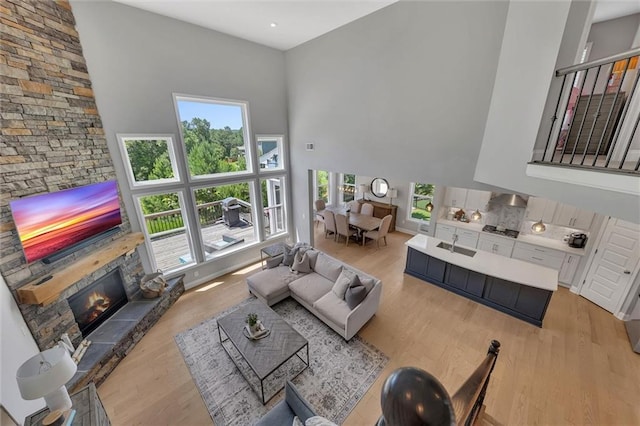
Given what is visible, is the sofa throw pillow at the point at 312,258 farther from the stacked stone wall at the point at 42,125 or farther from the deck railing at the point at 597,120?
the deck railing at the point at 597,120

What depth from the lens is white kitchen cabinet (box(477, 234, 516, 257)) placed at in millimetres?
5445

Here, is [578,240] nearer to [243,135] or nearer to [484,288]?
[484,288]

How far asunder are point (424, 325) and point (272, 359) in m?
2.65

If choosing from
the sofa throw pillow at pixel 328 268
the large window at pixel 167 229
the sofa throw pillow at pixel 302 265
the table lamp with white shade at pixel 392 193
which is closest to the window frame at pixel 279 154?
the large window at pixel 167 229

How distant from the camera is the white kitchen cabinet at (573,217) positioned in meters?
4.59

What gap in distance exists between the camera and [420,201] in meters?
7.71

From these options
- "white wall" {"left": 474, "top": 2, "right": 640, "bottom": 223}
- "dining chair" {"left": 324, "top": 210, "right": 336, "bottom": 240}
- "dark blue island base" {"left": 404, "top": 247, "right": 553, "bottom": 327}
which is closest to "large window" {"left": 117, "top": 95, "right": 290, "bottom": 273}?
"dining chair" {"left": 324, "top": 210, "right": 336, "bottom": 240}

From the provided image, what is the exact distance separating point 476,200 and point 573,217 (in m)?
1.75

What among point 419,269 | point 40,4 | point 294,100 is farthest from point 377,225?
point 40,4

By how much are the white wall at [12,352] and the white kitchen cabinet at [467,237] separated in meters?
7.88

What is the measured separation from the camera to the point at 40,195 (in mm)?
2748

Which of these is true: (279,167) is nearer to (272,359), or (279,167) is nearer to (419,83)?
(419,83)

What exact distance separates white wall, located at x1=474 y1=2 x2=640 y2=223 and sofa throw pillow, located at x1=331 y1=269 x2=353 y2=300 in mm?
2569

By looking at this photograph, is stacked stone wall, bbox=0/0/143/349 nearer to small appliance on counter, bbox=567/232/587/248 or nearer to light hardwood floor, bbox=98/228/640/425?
light hardwood floor, bbox=98/228/640/425
